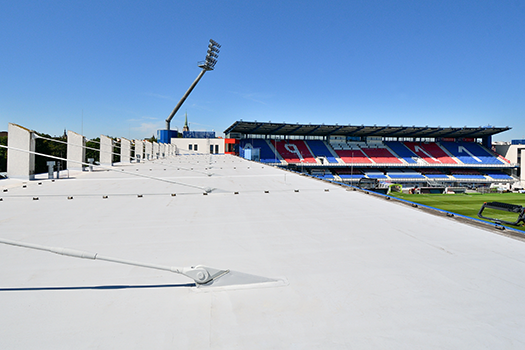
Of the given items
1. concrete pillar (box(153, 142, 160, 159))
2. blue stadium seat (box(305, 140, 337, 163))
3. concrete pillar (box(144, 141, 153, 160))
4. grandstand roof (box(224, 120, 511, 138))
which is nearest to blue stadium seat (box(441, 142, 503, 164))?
grandstand roof (box(224, 120, 511, 138))

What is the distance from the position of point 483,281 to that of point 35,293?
385 centimetres

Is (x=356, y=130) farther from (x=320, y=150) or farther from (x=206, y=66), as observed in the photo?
(x=206, y=66)

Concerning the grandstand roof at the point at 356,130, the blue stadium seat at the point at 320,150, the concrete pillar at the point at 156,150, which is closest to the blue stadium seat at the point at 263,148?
the grandstand roof at the point at 356,130

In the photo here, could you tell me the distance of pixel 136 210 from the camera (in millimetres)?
5039

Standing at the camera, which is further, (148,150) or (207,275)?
(148,150)

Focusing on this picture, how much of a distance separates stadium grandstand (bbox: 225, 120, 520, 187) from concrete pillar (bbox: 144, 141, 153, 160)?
19.8m

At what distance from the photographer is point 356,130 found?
56.4m

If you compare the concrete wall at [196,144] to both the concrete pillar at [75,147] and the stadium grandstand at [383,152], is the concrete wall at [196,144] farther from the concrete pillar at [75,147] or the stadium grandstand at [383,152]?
the concrete pillar at [75,147]

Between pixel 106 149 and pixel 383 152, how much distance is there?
54.3 meters

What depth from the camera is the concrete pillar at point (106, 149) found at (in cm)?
1703

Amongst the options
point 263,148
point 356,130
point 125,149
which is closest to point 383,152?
point 356,130

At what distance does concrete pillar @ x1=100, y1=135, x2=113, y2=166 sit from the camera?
1703 centimetres

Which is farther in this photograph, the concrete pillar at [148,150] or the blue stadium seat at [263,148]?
the blue stadium seat at [263,148]

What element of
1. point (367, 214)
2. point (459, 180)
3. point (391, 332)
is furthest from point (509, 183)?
point (391, 332)
